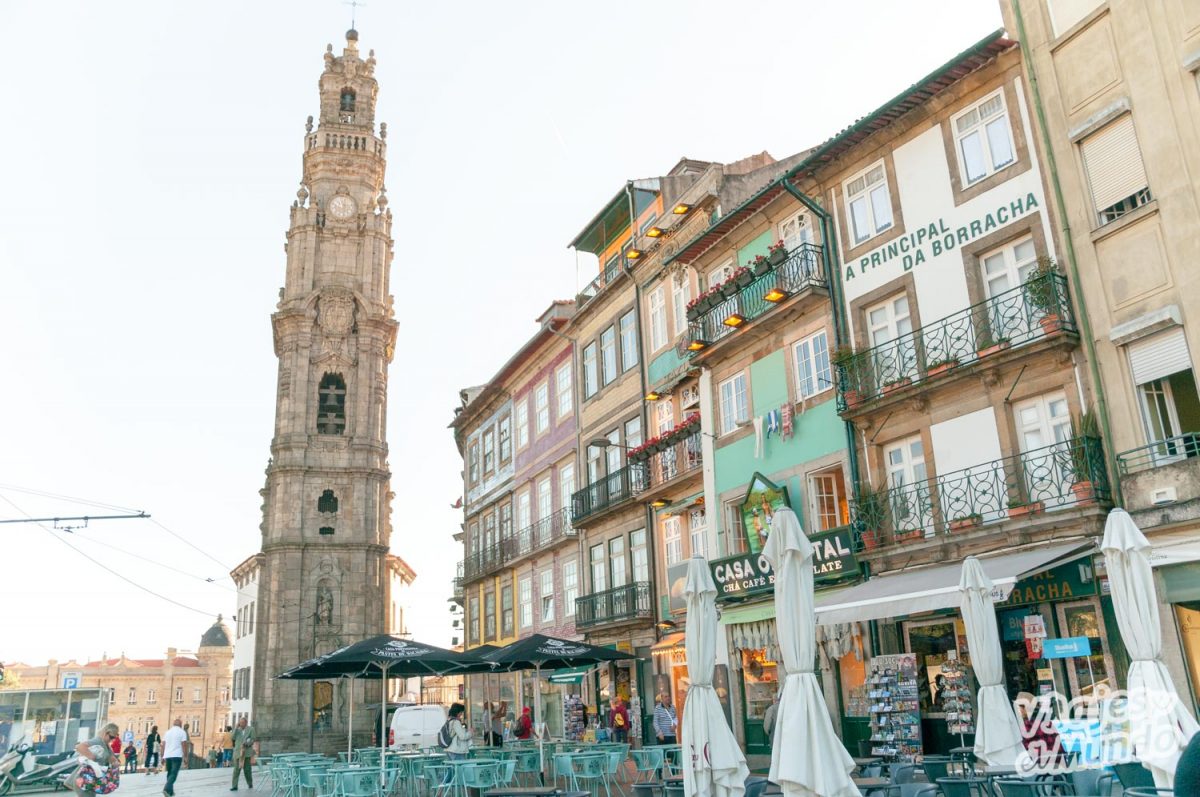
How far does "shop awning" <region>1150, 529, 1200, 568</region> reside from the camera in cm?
1302

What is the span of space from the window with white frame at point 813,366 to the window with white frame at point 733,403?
179 centimetres

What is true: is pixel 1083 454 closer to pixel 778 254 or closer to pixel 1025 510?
pixel 1025 510

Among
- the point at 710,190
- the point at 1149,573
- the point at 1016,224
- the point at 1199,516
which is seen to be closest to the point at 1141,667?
the point at 1149,573

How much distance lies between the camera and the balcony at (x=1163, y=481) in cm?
1316

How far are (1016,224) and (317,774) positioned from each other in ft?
47.8

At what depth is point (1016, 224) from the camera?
16.0 metres

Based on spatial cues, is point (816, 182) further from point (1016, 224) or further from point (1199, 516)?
point (1199, 516)

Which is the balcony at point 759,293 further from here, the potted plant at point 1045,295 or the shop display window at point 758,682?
the shop display window at point 758,682

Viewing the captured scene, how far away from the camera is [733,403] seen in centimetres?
2216

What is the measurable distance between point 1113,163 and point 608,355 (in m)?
16.6

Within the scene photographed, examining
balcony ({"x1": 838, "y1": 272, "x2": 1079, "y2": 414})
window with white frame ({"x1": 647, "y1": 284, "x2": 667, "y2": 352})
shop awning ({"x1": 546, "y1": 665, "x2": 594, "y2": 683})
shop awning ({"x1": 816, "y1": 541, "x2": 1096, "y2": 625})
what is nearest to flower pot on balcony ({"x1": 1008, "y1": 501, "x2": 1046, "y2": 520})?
shop awning ({"x1": 816, "y1": 541, "x2": 1096, "y2": 625})

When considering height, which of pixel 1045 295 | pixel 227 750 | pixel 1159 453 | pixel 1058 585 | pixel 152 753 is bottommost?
pixel 227 750

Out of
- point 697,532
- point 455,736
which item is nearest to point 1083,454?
point 697,532

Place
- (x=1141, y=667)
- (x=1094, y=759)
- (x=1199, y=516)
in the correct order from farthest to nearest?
1. (x=1199, y=516)
2. (x=1094, y=759)
3. (x=1141, y=667)
